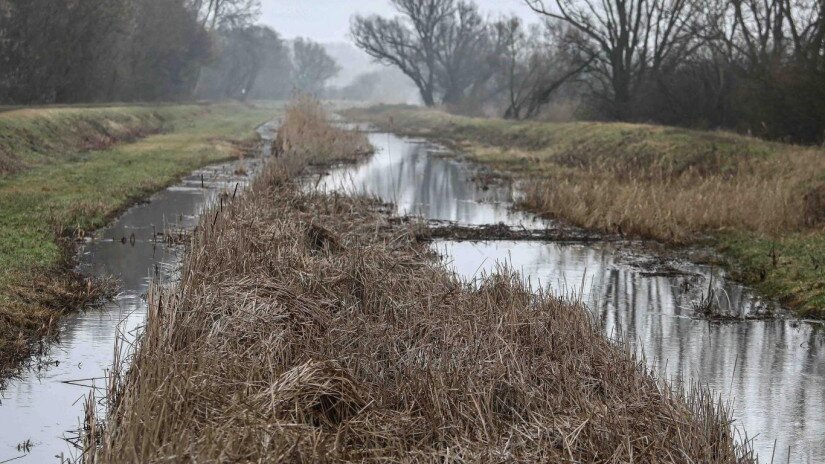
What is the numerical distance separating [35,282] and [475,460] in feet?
21.2

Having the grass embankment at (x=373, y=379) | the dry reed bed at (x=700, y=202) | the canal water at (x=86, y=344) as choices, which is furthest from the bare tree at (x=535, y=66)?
the grass embankment at (x=373, y=379)

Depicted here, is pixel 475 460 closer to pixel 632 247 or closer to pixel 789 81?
pixel 632 247

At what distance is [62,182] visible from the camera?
19250mm

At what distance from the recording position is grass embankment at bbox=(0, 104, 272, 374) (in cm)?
1012

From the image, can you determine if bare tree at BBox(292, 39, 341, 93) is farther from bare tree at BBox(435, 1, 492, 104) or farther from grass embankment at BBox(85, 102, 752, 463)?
grass embankment at BBox(85, 102, 752, 463)

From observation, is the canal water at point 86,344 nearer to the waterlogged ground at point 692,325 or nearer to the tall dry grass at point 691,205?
the waterlogged ground at point 692,325

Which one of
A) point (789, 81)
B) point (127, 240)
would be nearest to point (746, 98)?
point (789, 81)

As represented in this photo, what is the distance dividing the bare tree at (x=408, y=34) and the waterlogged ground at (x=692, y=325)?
54.6m

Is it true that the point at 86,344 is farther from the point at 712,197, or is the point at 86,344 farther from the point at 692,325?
the point at 712,197

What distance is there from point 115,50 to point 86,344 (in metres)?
38.6

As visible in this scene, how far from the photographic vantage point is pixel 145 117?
4097 centimetres

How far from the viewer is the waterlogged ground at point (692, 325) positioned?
7.73 meters

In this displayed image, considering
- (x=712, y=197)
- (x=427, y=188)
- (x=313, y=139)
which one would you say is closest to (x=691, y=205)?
(x=712, y=197)

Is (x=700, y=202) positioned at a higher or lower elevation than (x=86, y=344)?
higher
